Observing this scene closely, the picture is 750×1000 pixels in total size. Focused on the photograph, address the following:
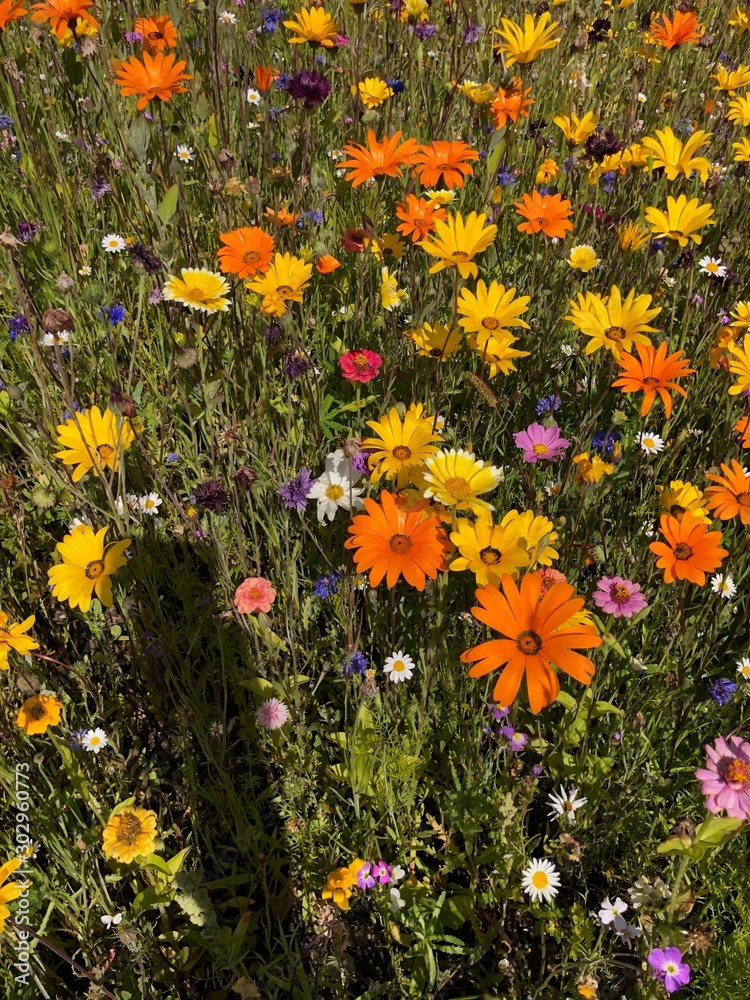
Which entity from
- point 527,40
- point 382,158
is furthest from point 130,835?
point 527,40

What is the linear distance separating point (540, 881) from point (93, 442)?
152 centimetres

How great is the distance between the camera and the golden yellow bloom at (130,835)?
1.29m

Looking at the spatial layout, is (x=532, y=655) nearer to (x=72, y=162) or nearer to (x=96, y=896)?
(x=96, y=896)

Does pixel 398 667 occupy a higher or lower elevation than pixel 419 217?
lower

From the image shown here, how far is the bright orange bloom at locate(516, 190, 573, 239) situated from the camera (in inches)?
85.8

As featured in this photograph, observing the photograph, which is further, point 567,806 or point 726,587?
point 726,587

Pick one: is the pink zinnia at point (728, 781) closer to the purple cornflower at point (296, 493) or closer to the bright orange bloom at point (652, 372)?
the bright orange bloom at point (652, 372)

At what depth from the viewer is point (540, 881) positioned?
1432mm

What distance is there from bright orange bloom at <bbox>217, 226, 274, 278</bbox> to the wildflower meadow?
0.01 m

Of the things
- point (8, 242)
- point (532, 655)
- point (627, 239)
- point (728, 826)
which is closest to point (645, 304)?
point (627, 239)

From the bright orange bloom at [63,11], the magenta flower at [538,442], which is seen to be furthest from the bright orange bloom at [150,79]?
the magenta flower at [538,442]

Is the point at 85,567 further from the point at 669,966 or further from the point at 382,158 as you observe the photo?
the point at 382,158

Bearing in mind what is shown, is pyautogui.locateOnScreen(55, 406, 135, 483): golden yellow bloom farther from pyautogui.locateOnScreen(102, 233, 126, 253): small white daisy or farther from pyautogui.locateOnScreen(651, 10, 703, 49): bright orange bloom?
pyautogui.locateOnScreen(651, 10, 703, 49): bright orange bloom

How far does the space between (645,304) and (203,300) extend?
1.19m
